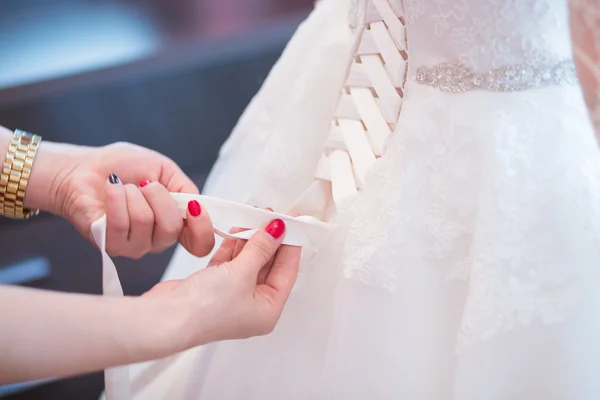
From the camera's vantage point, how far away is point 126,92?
1.13 meters

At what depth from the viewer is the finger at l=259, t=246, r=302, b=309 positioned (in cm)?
49

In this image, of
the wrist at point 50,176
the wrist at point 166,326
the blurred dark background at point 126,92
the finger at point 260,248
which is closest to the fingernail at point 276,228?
the finger at point 260,248

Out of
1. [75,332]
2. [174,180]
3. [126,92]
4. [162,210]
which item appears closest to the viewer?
[75,332]

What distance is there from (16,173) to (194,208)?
0.25 m

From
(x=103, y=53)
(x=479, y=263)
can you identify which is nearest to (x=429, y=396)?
(x=479, y=263)

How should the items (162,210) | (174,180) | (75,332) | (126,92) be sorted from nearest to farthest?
(75,332), (162,210), (174,180), (126,92)

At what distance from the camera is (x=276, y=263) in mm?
511

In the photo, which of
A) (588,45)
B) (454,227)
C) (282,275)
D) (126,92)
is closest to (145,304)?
(282,275)

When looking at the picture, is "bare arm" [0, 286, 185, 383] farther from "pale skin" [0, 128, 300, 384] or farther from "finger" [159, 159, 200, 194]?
"finger" [159, 159, 200, 194]

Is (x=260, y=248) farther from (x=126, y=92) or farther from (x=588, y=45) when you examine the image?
(x=126, y=92)

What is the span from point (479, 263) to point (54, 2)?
1472 millimetres

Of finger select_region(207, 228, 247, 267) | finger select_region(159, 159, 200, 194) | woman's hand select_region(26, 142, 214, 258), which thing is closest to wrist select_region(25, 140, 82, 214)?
woman's hand select_region(26, 142, 214, 258)

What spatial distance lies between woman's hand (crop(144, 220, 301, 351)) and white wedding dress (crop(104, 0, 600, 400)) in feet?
0.18

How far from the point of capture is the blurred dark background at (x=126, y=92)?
1.08m
